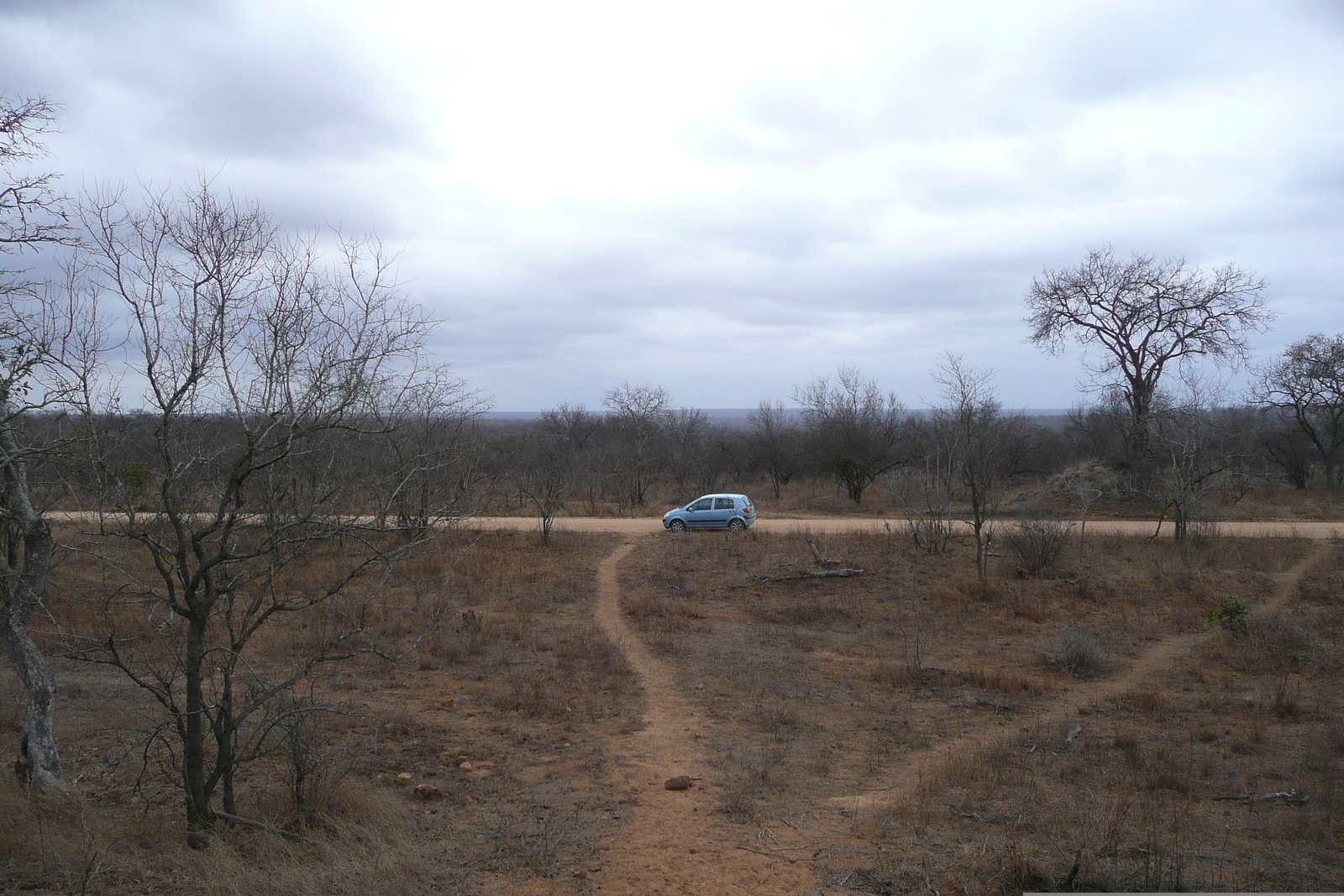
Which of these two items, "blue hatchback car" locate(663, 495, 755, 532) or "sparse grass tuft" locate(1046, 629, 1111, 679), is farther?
"blue hatchback car" locate(663, 495, 755, 532)

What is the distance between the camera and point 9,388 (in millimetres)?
5688

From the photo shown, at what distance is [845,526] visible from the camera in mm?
24188

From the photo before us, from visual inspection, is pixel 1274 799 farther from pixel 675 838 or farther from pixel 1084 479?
pixel 1084 479

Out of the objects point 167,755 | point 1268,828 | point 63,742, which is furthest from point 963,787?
point 63,742

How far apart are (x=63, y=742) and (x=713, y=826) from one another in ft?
23.2

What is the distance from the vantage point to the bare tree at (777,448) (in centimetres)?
4138

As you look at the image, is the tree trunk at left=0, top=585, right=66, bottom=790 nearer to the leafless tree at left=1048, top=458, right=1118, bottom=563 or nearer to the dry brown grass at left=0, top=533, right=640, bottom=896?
the dry brown grass at left=0, top=533, right=640, bottom=896

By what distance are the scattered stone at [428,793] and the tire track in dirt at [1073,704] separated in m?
3.57

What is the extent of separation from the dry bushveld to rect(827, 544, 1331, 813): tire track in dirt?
0.06 meters

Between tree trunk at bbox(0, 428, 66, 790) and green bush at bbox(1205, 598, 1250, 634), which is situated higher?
tree trunk at bbox(0, 428, 66, 790)

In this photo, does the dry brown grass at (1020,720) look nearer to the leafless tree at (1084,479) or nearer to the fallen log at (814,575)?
the fallen log at (814,575)

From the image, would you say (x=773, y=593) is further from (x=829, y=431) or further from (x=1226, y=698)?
(x=829, y=431)

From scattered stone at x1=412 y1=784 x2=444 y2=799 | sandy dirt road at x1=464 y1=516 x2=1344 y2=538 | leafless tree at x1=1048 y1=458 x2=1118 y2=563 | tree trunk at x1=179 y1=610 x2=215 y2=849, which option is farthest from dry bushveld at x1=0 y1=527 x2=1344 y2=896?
leafless tree at x1=1048 y1=458 x2=1118 y2=563

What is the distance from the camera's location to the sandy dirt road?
847 inches
